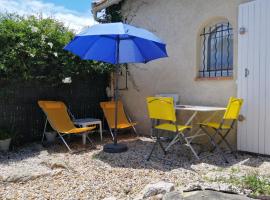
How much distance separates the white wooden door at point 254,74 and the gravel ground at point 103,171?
15.4 inches

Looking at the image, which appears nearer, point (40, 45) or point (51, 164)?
point (51, 164)

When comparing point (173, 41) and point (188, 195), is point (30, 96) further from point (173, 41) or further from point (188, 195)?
point (188, 195)

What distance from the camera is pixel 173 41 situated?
730cm

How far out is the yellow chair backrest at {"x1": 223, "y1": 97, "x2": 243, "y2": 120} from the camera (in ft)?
17.3

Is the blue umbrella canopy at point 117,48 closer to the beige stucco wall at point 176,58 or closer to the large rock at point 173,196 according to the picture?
the beige stucco wall at point 176,58

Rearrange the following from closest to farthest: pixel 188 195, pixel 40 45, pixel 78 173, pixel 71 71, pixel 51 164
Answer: pixel 188 195 < pixel 78 173 < pixel 51 164 < pixel 40 45 < pixel 71 71

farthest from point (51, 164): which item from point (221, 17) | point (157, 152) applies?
point (221, 17)

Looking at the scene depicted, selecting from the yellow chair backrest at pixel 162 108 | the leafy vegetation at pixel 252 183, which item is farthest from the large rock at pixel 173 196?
the yellow chair backrest at pixel 162 108

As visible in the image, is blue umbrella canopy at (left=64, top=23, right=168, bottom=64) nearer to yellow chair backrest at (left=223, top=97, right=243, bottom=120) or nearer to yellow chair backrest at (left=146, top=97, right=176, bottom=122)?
yellow chair backrest at (left=146, top=97, right=176, bottom=122)

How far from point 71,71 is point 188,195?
15.4ft

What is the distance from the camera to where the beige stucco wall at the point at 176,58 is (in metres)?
6.31

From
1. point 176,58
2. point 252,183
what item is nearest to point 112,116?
point 176,58

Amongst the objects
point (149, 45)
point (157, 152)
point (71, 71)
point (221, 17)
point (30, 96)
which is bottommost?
point (157, 152)

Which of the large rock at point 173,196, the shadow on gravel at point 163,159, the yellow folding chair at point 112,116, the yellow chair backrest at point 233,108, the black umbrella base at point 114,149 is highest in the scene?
the yellow chair backrest at point 233,108
